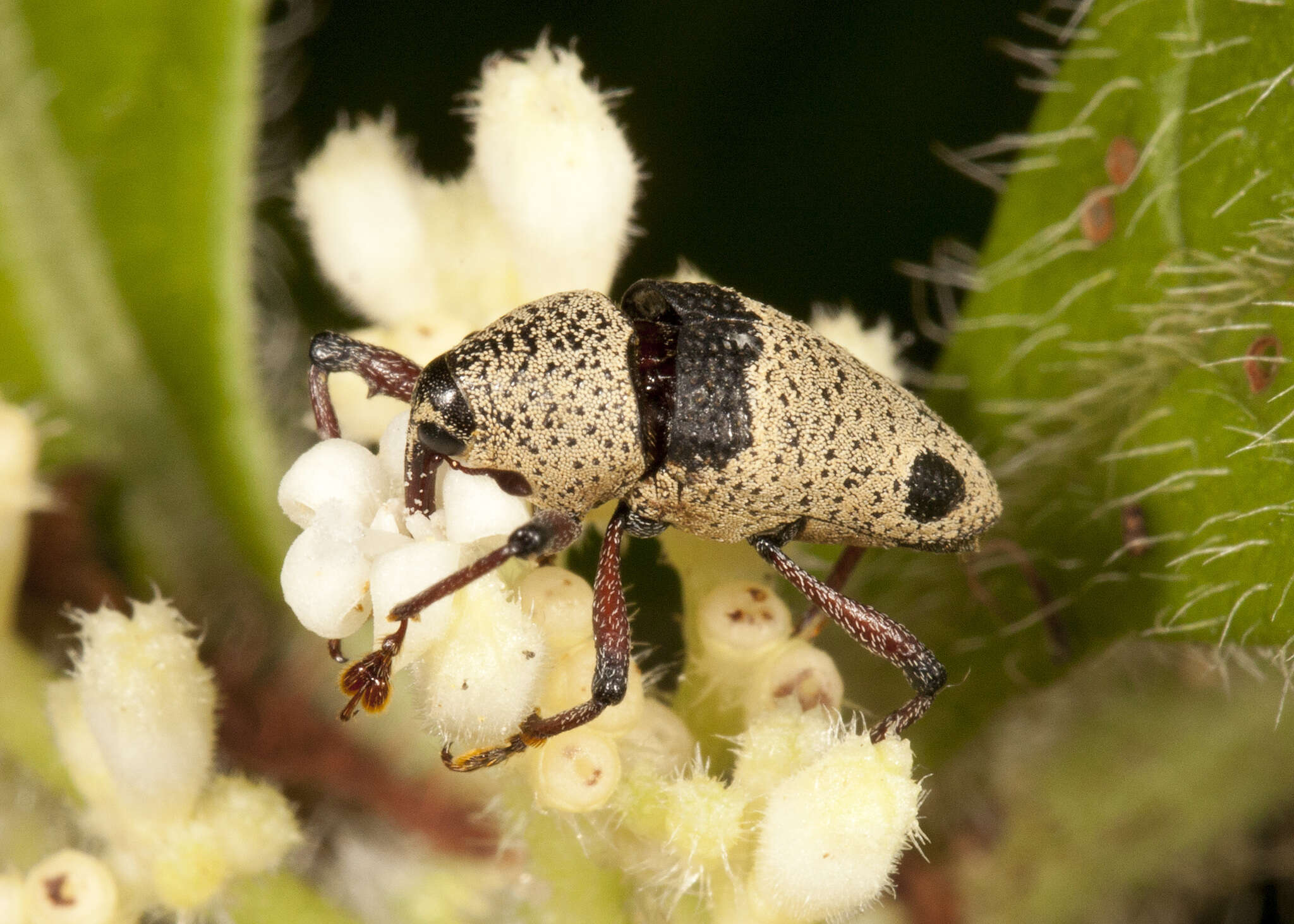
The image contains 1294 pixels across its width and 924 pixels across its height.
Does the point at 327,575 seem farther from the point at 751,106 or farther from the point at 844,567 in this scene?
the point at 751,106

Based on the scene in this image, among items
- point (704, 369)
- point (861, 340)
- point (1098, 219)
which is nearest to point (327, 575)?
point (704, 369)

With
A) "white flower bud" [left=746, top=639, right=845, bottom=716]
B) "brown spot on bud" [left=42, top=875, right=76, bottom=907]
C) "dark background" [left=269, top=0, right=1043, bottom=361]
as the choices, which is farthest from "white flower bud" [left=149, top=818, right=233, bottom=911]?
"dark background" [left=269, top=0, right=1043, bottom=361]

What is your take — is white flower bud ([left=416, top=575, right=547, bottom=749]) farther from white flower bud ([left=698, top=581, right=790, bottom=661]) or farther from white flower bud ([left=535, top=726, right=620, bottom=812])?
white flower bud ([left=698, top=581, right=790, bottom=661])

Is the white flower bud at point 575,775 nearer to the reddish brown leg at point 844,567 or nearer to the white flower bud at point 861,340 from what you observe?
the reddish brown leg at point 844,567

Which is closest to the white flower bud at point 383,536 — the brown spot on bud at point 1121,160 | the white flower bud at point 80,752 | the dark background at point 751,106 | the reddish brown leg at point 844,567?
the white flower bud at point 80,752

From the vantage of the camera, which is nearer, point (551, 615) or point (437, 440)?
point (551, 615)

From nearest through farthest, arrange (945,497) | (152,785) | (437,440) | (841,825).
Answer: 1. (841,825)
2. (152,785)
3. (437,440)
4. (945,497)
